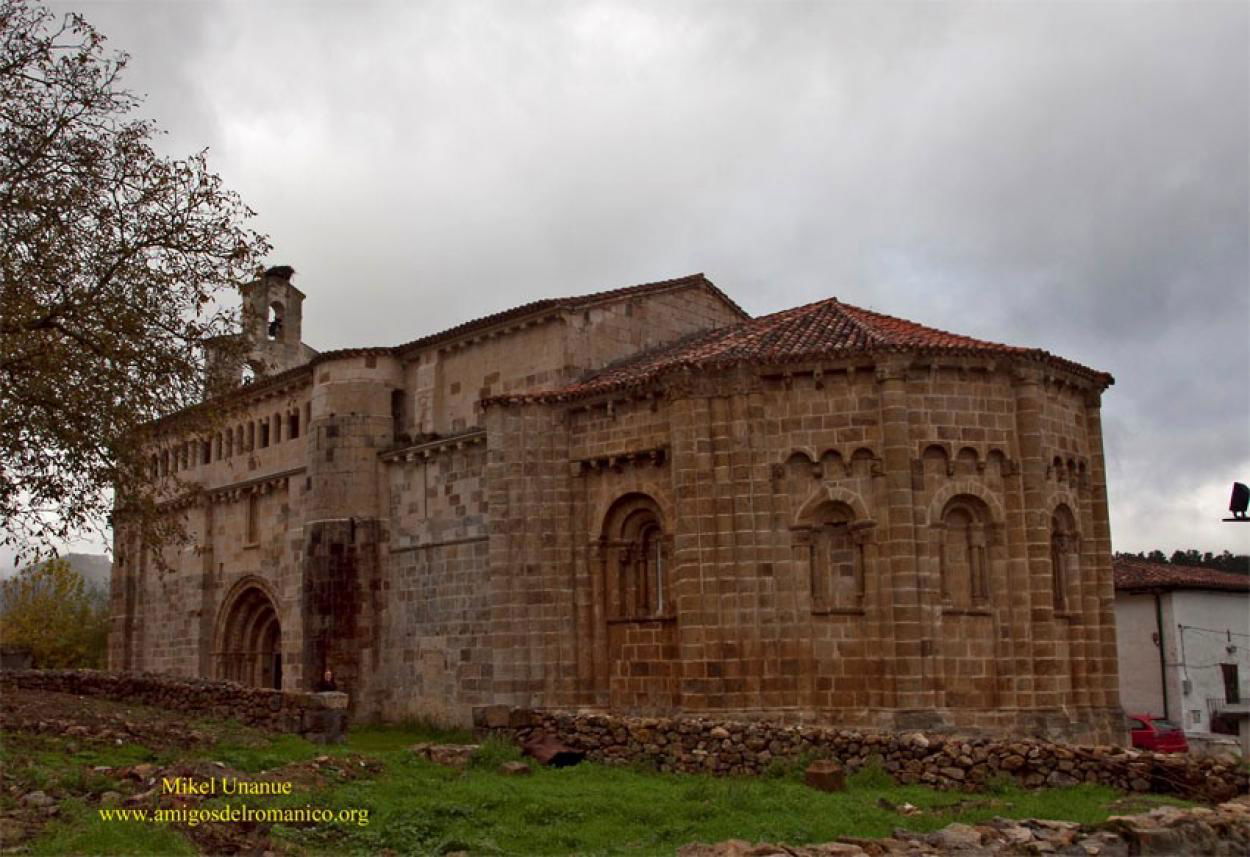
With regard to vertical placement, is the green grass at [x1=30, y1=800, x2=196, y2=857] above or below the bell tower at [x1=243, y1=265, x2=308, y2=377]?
below

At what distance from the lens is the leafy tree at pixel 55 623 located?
49.8 meters

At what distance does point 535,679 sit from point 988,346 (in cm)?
1065

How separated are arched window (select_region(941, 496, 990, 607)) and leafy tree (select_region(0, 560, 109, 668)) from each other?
38.1 m

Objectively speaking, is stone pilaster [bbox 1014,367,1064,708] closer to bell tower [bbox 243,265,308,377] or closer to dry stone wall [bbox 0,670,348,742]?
dry stone wall [bbox 0,670,348,742]

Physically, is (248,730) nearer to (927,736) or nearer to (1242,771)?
(927,736)

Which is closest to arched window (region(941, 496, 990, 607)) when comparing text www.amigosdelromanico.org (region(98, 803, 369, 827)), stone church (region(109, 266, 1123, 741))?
stone church (region(109, 266, 1123, 741))

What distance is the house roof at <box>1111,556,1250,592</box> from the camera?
120 feet

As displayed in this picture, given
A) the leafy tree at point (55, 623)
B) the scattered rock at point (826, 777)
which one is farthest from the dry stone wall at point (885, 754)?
the leafy tree at point (55, 623)

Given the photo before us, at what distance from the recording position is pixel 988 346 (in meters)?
22.2

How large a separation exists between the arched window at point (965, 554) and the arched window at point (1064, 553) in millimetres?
2102

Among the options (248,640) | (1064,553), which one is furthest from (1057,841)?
(248,640)

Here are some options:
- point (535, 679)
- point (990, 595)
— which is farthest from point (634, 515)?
point (990, 595)

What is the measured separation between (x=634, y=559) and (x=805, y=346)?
5.40 meters

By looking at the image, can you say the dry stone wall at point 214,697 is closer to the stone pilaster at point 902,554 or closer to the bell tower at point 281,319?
the stone pilaster at point 902,554
